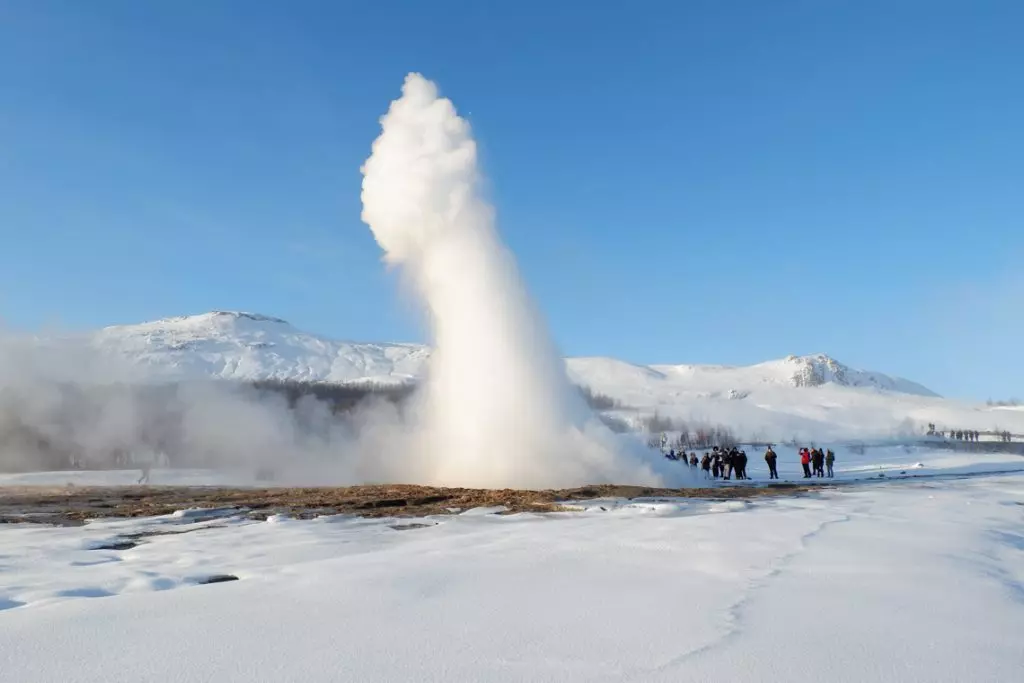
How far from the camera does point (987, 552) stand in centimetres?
843

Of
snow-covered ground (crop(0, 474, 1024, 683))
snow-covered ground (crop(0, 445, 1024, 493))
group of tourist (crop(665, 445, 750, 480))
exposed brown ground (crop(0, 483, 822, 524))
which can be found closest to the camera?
snow-covered ground (crop(0, 474, 1024, 683))

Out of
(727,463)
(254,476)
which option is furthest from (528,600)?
(254,476)

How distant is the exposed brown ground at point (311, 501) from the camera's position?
50.5ft

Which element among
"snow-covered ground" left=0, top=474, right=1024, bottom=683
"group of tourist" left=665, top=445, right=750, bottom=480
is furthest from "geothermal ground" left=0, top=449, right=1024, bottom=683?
"group of tourist" left=665, top=445, right=750, bottom=480

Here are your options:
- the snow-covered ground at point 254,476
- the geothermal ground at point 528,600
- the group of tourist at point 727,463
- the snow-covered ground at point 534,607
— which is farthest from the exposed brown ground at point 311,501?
the group of tourist at point 727,463

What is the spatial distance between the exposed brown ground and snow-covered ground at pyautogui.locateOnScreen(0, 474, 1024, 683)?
197 inches

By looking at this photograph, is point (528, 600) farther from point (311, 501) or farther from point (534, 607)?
point (311, 501)

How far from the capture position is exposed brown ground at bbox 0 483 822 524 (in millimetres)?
15383

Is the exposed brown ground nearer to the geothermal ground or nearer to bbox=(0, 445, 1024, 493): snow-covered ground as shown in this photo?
the geothermal ground

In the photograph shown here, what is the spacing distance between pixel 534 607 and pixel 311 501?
43.9ft

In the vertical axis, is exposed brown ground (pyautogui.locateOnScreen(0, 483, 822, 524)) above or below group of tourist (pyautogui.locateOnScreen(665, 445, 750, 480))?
below

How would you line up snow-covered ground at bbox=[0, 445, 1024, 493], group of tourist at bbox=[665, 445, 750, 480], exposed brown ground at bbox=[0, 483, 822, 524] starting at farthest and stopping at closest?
1. group of tourist at bbox=[665, 445, 750, 480]
2. snow-covered ground at bbox=[0, 445, 1024, 493]
3. exposed brown ground at bbox=[0, 483, 822, 524]

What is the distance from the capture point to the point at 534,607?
216 inches

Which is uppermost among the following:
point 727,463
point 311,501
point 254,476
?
point 727,463
